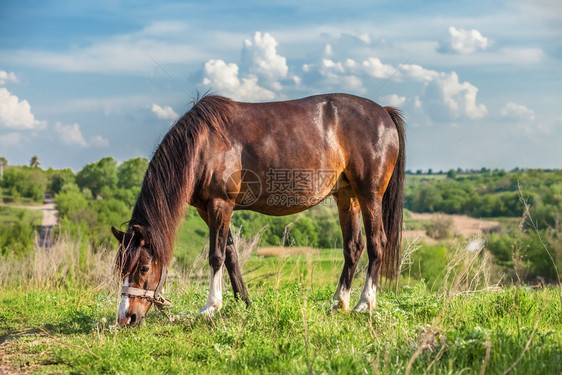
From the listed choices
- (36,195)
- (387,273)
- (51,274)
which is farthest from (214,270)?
(36,195)

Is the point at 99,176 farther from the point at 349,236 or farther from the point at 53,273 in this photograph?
the point at 349,236

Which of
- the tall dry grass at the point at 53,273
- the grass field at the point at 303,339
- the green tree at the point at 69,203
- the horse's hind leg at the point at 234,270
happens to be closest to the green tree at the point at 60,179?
the green tree at the point at 69,203

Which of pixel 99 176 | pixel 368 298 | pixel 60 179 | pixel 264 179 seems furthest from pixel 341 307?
pixel 60 179

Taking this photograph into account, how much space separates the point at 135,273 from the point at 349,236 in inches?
101

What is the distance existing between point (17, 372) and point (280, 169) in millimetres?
3056

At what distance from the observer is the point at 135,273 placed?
4.61m

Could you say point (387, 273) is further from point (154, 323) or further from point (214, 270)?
point (154, 323)

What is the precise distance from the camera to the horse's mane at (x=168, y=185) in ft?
15.4

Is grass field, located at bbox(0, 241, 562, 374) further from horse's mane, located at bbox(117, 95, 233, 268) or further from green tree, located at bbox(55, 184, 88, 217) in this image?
green tree, located at bbox(55, 184, 88, 217)

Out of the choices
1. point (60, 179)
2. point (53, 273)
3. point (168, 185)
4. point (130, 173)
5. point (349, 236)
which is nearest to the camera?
point (168, 185)

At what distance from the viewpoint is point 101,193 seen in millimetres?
69938

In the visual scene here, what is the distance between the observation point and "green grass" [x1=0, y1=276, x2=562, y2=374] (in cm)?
324

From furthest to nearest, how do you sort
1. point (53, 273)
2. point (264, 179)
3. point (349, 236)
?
point (53, 273), point (349, 236), point (264, 179)

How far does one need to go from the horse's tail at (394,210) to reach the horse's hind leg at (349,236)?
0.37m
